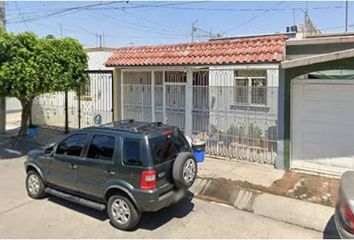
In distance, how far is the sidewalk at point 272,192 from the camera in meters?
5.88

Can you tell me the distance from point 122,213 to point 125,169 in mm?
753

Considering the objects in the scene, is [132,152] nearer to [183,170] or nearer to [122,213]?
[183,170]

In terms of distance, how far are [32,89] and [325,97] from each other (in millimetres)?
7680

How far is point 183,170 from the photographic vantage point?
17.7ft

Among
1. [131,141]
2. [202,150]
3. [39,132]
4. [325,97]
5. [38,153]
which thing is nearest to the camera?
[131,141]

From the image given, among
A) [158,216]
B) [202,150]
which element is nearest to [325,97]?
[202,150]

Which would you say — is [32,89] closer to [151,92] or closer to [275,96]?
[151,92]

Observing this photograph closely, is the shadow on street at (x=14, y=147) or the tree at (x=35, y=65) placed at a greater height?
the tree at (x=35, y=65)

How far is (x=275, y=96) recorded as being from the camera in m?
8.35

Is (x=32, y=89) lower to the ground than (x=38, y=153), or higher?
higher

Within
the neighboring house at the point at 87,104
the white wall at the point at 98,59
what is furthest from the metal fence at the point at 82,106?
the white wall at the point at 98,59

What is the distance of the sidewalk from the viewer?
5883mm

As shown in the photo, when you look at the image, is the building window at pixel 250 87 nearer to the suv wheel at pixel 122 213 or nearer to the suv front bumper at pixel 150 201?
the suv front bumper at pixel 150 201

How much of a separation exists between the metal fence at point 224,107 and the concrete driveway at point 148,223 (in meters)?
2.94
